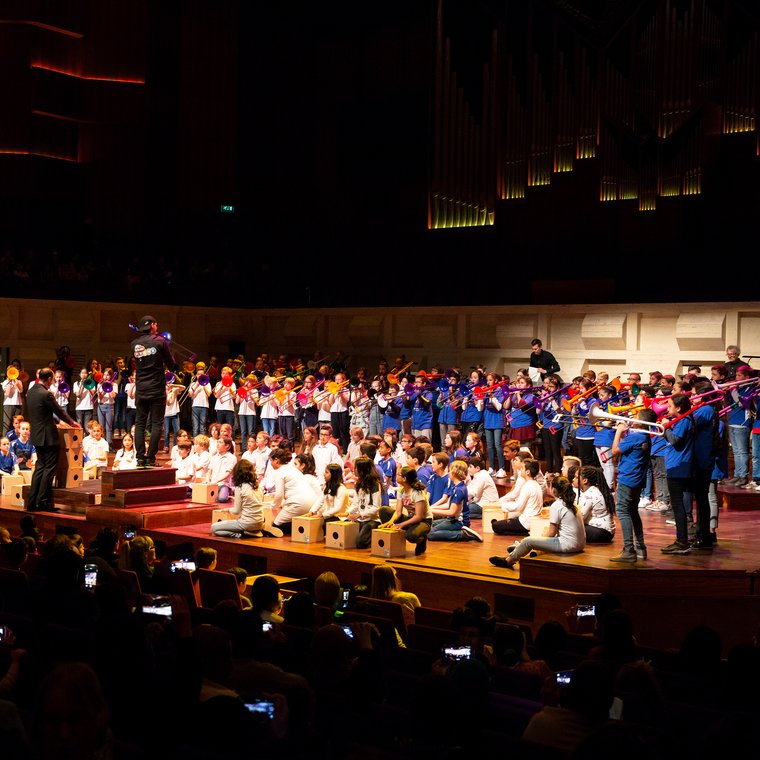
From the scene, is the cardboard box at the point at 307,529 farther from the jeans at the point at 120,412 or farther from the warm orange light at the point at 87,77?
the warm orange light at the point at 87,77

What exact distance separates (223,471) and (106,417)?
19.9 ft

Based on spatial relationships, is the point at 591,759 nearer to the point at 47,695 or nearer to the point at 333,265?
the point at 47,695

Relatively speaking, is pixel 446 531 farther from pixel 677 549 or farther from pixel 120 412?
pixel 120 412

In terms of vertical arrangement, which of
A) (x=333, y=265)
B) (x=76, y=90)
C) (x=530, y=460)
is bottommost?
(x=530, y=460)

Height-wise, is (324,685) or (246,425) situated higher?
(246,425)

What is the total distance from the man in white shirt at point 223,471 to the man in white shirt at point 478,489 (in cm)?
299

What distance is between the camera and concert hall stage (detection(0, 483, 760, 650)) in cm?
822

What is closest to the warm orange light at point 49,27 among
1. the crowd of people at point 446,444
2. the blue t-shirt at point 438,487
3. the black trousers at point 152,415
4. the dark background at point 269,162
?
the dark background at point 269,162

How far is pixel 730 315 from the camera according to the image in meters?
15.2

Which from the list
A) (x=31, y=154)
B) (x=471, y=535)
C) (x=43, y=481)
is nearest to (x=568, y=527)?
(x=471, y=535)

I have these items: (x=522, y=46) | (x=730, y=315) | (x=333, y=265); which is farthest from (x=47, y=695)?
(x=333, y=265)

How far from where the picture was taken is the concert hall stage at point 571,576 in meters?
8.22

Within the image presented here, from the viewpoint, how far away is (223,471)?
40.8 feet

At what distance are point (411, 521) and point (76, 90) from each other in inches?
579
